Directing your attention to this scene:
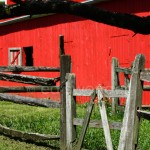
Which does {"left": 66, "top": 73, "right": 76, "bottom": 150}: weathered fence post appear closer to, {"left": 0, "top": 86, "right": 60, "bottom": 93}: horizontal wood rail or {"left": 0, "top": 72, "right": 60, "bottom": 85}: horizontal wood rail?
{"left": 0, "top": 72, "right": 60, "bottom": 85}: horizontal wood rail

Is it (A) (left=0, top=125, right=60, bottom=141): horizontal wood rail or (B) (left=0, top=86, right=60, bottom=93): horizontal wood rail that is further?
(B) (left=0, top=86, right=60, bottom=93): horizontal wood rail

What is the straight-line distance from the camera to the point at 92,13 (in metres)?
2.44

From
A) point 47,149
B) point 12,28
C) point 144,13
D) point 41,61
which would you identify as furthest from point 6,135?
point 12,28

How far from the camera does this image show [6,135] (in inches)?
327

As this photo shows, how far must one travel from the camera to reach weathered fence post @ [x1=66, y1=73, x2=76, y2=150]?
20.6ft

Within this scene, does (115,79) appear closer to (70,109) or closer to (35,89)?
(35,89)

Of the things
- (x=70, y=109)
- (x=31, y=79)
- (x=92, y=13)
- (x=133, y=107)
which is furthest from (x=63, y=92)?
(x=92, y=13)

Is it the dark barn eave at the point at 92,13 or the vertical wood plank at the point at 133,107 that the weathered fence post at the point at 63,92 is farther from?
the dark barn eave at the point at 92,13

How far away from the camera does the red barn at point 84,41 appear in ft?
46.1

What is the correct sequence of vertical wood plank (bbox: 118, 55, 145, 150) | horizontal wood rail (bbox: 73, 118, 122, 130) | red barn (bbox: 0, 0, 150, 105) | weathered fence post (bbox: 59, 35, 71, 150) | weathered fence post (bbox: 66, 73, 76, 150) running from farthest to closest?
red barn (bbox: 0, 0, 150, 105) → weathered fence post (bbox: 59, 35, 71, 150) → weathered fence post (bbox: 66, 73, 76, 150) → horizontal wood rail (bbox: 73, 118, 122, 130) → vertical wood plank (bbox: 118, 55, 145, 150)

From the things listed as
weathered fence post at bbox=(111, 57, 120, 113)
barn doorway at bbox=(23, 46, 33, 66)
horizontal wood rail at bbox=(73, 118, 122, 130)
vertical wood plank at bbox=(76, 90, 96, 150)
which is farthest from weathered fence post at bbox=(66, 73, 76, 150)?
barn doorway at bbox=(23, 46, 33, 66)

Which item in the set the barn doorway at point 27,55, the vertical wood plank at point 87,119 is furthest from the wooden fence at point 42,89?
the barn doorway at point 27,55

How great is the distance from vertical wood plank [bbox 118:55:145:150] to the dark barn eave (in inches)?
91.1

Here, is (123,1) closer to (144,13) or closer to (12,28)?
(144,13)
